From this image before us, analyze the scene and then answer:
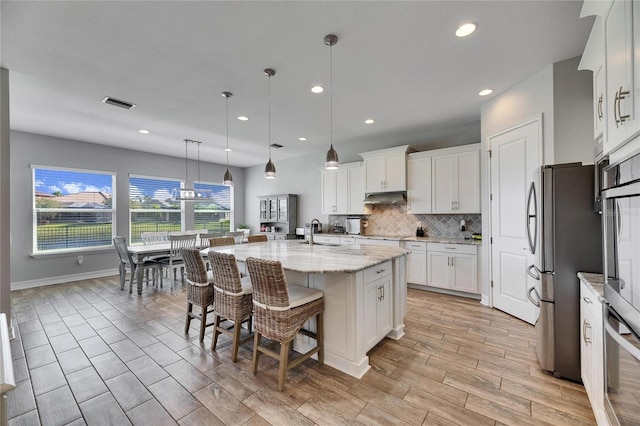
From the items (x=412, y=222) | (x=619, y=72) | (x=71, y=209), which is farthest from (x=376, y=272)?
(x=71, y=209)

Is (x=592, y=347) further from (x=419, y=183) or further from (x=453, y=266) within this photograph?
(x=419, y=183)

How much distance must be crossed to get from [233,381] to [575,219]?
9.39 feet

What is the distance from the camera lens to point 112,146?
5617 mm

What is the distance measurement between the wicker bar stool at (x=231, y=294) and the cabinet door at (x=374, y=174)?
331cm

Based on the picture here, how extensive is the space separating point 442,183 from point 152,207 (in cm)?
638

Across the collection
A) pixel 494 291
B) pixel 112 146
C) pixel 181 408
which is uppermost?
pixel 112 146

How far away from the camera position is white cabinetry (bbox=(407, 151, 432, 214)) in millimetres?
4480

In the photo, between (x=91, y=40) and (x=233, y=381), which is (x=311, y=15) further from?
(x=233, y=381)

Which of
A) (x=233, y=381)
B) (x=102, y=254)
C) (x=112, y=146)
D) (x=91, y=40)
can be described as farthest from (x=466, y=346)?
(x=112, y=146)

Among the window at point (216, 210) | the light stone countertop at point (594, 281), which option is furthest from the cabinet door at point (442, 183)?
the window at point (216, 210)

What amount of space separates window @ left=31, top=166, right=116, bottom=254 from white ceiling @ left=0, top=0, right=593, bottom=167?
1.22m

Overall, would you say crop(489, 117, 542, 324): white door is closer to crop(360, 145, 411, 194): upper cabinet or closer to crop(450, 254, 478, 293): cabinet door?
crop(450, 254, 478, 293): cabinet door

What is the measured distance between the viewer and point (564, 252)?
1942mm

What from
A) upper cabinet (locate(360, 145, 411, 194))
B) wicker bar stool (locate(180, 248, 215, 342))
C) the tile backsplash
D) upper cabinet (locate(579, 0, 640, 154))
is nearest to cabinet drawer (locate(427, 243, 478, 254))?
the tile backsplash
